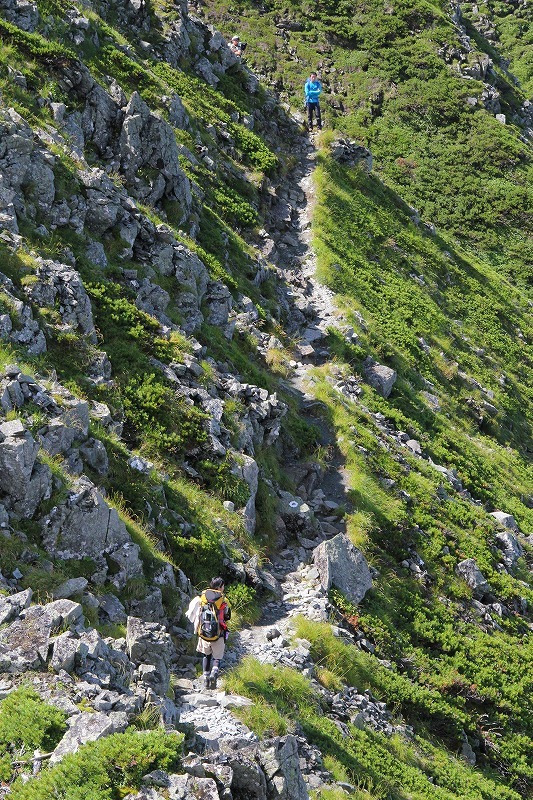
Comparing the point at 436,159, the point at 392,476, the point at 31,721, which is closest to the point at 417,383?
the point at 392,476

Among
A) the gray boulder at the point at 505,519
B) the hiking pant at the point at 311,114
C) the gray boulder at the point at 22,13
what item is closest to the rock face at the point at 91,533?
the gray boulder at the point at 505,519

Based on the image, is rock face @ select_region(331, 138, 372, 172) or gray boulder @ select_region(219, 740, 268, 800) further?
rock face @ select_region(331, 138, 372, 172)

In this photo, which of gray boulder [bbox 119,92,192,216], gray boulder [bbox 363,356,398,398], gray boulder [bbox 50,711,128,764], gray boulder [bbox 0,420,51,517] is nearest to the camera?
gray boulder [bbox 50,711,128,764]

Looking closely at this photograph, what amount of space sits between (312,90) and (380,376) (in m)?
19.4

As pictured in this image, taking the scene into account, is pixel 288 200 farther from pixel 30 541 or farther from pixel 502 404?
pixel 30 541

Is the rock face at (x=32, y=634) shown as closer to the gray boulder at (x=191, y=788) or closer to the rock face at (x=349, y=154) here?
the gray boulder at (x=191, y=788)

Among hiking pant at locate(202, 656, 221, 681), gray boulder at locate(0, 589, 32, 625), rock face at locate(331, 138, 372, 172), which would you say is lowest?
hiking pant at locate(202, 656, 221, 681)

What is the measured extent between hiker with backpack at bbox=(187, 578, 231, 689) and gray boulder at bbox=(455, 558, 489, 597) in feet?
32.0

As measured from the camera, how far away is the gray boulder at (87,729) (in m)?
8.77

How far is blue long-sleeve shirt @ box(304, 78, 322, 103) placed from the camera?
3885 centimetres

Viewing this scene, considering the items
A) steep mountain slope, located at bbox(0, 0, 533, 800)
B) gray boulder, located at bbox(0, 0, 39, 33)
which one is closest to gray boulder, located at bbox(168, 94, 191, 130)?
steep mountain slope, located at bbox(0, 0, 533, 800)

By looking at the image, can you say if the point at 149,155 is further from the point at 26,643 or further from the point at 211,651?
the point at 26,643

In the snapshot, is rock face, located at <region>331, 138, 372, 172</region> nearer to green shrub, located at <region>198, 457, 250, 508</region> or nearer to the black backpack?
green shrub, located at <region>198, 457, 250, 508</region>

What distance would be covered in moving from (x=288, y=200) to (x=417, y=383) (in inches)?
479
